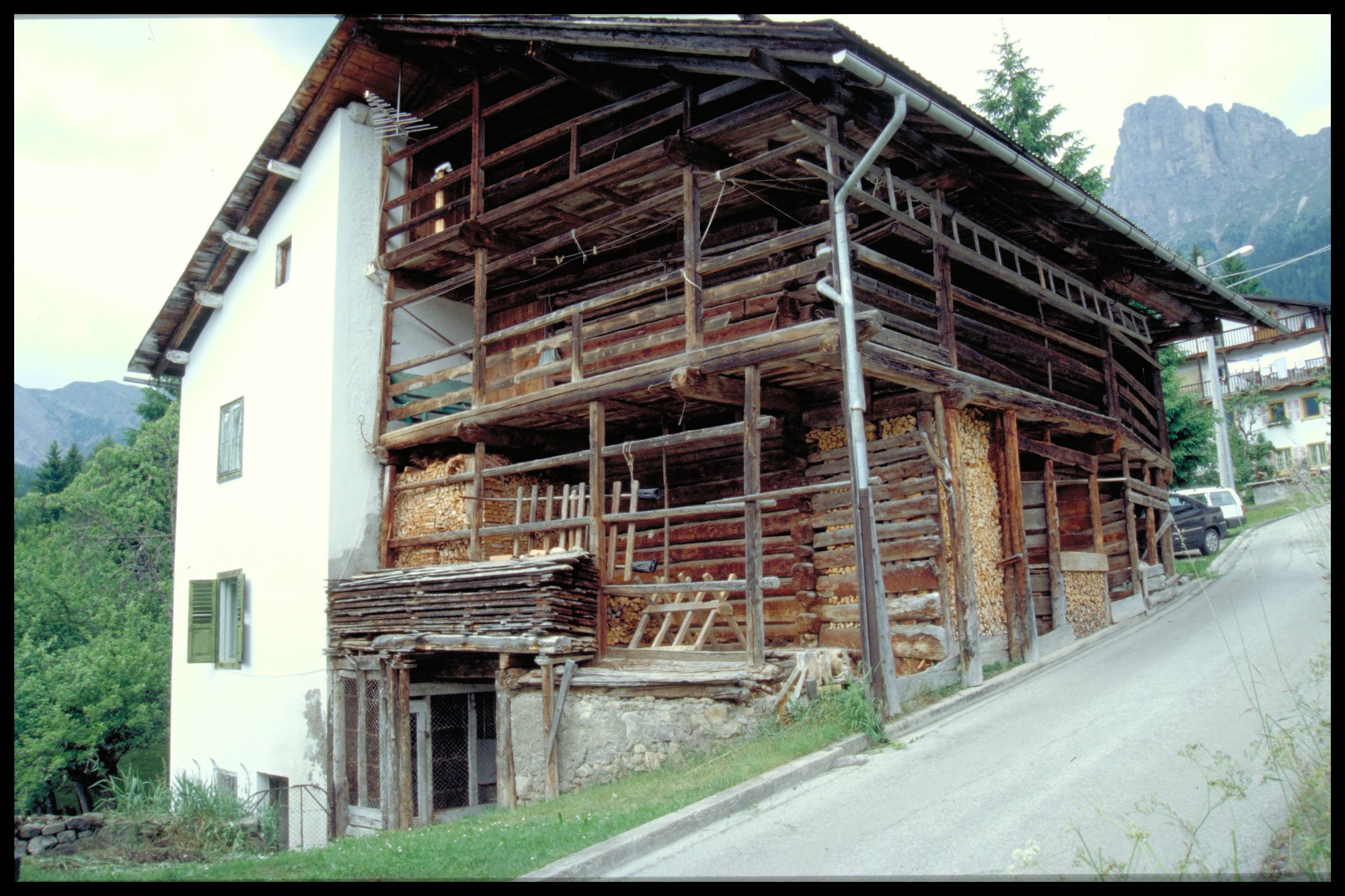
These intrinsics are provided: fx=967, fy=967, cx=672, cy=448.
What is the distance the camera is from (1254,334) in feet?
146

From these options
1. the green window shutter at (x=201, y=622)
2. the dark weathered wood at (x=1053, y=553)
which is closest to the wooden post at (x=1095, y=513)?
the dark weathered wood at (x=1053, y=553)

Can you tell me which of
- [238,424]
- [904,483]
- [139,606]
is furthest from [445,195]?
[139,606]

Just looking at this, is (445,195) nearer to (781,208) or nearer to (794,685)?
(781,208)

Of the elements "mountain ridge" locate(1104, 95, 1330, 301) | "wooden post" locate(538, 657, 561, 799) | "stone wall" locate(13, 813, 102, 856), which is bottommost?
Answer: "stone wall" locate(13, 813, 102, 856)

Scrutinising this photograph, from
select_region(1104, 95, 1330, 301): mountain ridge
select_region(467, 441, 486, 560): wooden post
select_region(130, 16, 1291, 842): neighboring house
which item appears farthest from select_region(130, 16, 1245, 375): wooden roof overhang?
select_region(1104, 95, 1330, 301): mountain ridge

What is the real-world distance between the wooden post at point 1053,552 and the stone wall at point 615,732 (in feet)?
19.0

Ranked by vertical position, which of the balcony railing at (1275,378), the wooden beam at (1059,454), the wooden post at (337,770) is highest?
the balcony railing at (1275,378)

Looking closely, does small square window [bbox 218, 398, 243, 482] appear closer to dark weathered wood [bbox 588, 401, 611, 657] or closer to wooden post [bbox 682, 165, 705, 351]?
dark weathered wood [bbox 588, 401, 611, 657]

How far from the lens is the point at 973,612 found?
440 inches

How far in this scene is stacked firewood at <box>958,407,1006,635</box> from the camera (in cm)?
1191

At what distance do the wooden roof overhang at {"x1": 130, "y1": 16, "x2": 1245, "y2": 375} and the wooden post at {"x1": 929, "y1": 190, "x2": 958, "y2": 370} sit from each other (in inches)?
20.8

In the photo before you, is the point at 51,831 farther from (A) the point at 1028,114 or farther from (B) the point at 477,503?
(A) the point at 1028,114

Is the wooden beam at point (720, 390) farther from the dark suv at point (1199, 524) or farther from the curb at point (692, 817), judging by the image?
the dark suv at point (1199, 524)

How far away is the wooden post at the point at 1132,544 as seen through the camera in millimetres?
15812
